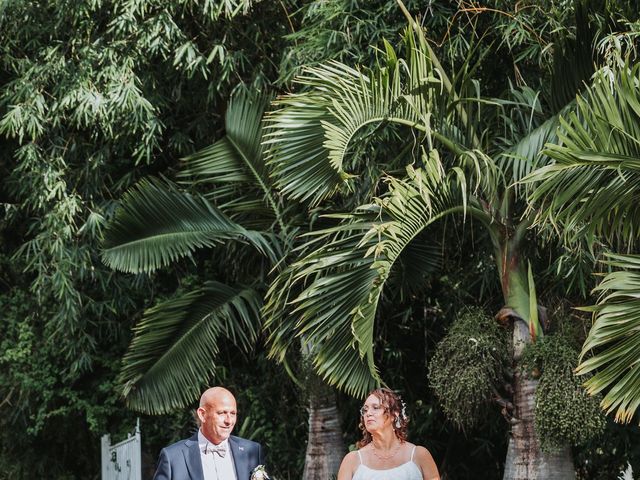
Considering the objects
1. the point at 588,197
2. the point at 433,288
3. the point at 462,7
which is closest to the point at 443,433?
the point at 433,288

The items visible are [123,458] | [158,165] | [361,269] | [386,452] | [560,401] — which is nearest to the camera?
[386,452]

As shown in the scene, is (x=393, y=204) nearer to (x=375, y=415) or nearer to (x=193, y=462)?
(x=375, y=415)

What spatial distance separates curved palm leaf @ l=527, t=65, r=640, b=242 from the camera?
7.42 m

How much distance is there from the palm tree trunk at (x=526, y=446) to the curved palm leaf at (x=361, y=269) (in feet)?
3.48

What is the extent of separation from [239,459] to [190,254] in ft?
19.1

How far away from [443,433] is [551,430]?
3453 mm

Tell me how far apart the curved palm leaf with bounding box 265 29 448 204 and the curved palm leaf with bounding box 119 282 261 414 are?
2.06 metres

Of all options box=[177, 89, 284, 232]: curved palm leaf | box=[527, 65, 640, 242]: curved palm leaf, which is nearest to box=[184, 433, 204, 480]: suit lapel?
box=[527, 65, 640, 242]: curved palm leaf

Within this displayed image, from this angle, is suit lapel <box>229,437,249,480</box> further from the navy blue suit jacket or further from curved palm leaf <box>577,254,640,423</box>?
curved palm leaf <box>577,254,640,423</box>

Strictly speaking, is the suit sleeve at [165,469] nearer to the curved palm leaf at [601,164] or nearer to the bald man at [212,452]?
the bald man at [212,452]

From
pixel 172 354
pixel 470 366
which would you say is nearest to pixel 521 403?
pixel 470 366

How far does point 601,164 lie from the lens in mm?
7434

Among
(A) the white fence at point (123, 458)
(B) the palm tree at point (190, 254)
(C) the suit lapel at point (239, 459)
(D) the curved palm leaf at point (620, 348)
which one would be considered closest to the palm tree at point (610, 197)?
(D) the curved palm leaf at point (620, 348)

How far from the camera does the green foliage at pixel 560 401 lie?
8984 mm
